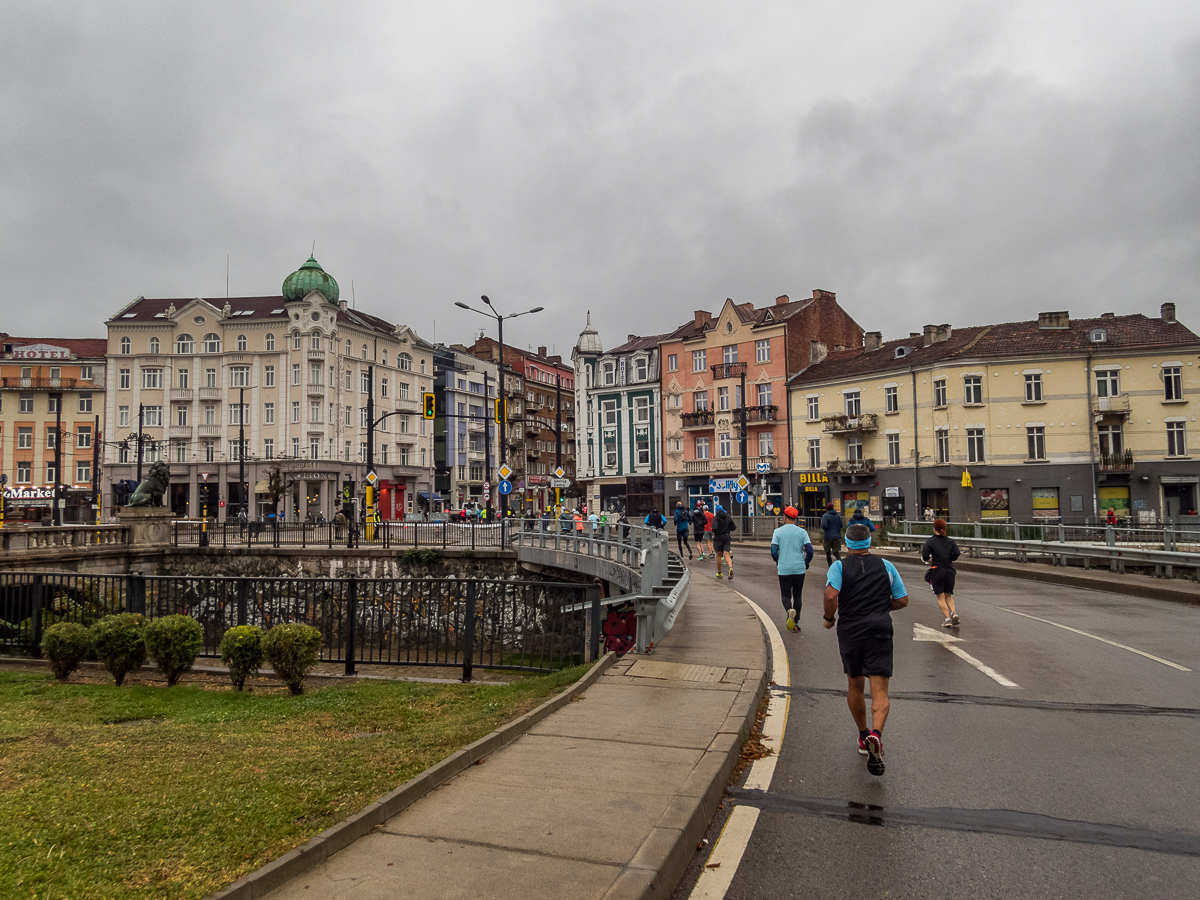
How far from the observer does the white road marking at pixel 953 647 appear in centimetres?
897

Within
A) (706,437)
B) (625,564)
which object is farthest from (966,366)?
(625,564)

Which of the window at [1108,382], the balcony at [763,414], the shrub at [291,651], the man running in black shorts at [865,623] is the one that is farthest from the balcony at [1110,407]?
the shrub at [291,651]

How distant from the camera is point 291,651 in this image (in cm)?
881

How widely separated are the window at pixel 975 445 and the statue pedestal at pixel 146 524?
3948 centimetres

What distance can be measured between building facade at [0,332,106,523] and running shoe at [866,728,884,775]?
7786cm

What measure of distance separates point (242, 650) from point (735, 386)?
5169cm

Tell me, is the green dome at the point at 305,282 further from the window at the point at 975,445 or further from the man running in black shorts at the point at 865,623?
the man running in black shorts at the point at 865,623

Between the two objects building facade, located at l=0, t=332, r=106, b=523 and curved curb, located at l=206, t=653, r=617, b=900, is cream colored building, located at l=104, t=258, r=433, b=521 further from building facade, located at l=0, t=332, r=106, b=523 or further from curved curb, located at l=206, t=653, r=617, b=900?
curved curb, located at l=206, t=653, r=617, b=900

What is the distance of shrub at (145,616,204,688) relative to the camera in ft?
30.8

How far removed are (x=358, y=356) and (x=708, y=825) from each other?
66.1 m

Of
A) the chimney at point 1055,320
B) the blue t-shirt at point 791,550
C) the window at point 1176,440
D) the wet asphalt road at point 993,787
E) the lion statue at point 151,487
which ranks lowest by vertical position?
the wet asphalt road at point 993,787

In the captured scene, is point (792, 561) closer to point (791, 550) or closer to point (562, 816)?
point (791, 550)

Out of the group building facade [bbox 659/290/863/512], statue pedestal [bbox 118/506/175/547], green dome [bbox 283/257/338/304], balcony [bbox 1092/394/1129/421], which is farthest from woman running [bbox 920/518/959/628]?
green dome [bbox 283/257/338/304]

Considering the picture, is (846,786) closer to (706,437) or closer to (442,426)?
(706,437)
